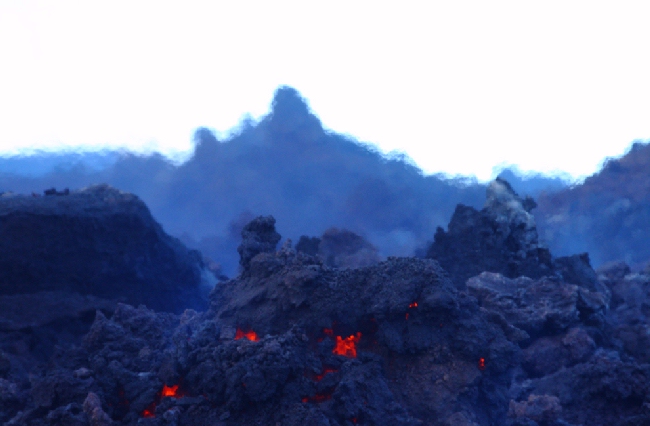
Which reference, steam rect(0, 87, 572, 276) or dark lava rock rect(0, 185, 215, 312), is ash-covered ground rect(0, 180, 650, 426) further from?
steam rect(0, 87, 572, 276)

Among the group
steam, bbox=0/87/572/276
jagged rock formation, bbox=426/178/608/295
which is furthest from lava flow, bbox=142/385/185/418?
steam, bbox=0/87/572/276

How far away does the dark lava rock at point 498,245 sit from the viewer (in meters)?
12.4

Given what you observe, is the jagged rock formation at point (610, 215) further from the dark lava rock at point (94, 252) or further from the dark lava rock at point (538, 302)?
the dark lava rock at point (94, 252)

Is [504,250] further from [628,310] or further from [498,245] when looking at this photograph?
[628,310]

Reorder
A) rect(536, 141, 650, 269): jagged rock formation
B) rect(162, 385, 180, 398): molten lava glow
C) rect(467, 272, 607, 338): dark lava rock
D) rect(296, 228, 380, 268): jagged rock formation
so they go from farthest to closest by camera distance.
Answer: rect(536, 141, 650, 269): jagged rock formation, rect(296, 228, 380, 268): jagged rock formation, rect(467, 272, 607, 338): dark lava rock, rect(162, 385, 180, 398): molten lava glow

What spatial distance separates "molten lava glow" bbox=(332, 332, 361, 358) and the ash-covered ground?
22 millimetres

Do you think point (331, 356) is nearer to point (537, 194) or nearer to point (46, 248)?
point (46, 248)

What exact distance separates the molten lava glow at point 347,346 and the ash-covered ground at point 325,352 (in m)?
0.02

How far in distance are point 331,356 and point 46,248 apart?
7050mm

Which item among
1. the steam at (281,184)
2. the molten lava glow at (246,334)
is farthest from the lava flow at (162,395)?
the steam at (281,184)

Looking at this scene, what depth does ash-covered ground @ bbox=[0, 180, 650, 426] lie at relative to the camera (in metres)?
5.98

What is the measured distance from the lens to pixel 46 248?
10.7 m

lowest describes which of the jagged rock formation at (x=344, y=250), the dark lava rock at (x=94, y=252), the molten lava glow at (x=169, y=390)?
the molten lava glow at (x=169, y=390)

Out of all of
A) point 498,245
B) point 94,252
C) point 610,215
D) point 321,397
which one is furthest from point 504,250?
point 610,215
